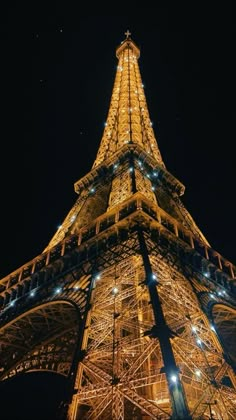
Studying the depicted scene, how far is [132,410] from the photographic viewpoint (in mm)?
14688

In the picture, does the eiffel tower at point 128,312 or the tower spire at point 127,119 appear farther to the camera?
the tower spire at point 127,119

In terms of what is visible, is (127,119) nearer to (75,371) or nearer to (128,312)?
(128,312)

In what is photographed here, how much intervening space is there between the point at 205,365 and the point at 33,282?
49.4 ft

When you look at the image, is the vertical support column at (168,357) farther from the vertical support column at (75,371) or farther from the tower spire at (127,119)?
the tower spire at (127,119)

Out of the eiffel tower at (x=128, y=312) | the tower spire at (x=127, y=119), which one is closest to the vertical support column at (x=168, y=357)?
the eiffel tower at (x=128, y=312)

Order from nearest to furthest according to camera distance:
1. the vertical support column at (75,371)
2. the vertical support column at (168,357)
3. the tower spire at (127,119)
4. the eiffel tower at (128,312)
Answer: the vertical support column at (168,357), the vertical support column at (75,371), the eiffel tower at (128,312), the tower spire at (127,119)

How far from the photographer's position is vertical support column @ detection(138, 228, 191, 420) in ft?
32.3

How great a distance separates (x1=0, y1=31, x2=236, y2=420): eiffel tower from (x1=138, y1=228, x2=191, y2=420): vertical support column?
29 millimetres

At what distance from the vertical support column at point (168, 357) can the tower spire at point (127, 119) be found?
26.6 metres

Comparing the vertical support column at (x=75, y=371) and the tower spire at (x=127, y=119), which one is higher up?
the tower spire at (x=127, y=119)

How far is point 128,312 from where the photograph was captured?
15.9 metres

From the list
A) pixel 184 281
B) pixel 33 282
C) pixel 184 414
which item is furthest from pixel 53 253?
pixel 184 414

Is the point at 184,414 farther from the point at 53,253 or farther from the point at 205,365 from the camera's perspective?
the point at 53,253

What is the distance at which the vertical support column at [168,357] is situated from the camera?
32.3 ft
